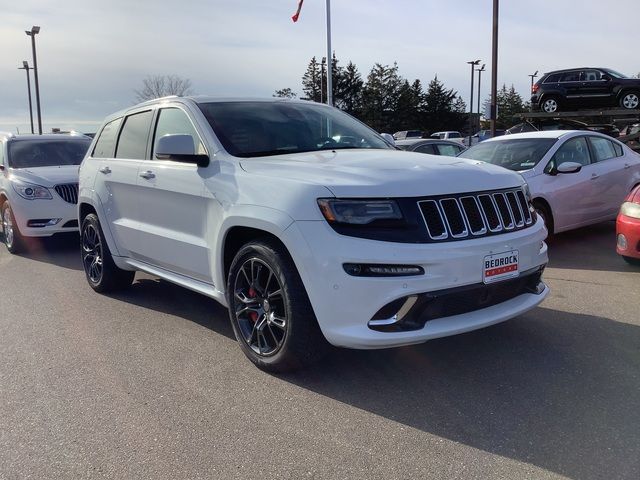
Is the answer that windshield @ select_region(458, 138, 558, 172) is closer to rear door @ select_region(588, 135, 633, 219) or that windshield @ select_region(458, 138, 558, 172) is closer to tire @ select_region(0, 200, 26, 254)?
rear door @ select_region(588, 135, 633, 219)

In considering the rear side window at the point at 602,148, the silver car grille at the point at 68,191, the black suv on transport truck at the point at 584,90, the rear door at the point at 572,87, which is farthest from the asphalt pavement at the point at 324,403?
the rear door at the point at 572,87

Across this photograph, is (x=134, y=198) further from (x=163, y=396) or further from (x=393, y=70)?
(x=393, y=70)

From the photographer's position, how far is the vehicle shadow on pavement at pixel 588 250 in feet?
22.0

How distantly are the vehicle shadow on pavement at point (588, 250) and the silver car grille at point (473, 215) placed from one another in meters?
3.31

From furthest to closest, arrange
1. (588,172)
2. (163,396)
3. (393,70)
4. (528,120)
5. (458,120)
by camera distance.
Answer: (458,120)
(393,70)
(528,120)
(588,172)
(163,396)

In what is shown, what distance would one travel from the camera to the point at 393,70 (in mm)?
67688

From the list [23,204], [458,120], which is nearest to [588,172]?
[23,204]

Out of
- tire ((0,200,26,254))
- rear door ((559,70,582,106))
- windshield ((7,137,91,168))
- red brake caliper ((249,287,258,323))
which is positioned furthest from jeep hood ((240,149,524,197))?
rear door ((559,70,582,106))

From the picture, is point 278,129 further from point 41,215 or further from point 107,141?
point 41,215

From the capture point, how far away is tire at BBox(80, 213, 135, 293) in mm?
5816

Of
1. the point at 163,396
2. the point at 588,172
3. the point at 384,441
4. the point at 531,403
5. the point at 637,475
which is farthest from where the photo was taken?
the point at 588,172

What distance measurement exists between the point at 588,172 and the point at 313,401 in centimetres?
607

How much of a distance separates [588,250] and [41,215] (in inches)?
302

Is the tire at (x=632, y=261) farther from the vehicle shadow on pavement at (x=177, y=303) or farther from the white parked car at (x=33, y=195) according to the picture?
the white parked car at (x=33, y=195)
